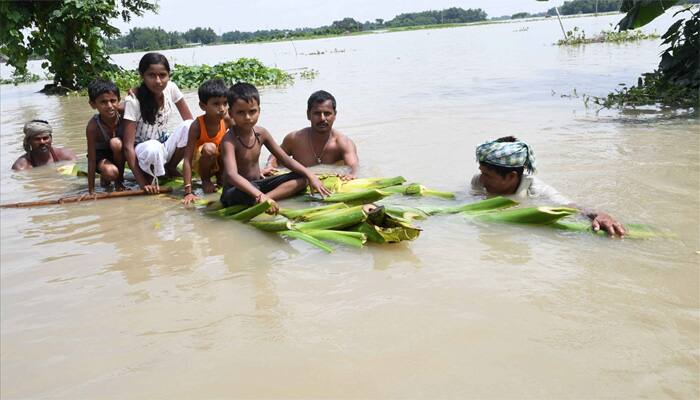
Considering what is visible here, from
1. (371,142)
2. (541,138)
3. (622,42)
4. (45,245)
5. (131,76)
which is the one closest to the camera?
(45,245)

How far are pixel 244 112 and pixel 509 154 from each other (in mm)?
1674

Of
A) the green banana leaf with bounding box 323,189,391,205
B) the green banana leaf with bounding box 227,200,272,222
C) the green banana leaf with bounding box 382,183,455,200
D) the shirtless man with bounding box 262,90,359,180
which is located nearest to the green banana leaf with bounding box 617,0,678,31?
the shirtless man with bounding box 262,90,359,180

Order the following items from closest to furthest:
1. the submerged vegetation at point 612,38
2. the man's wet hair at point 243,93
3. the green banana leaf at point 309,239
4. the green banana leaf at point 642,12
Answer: the green banana leaf at point 309,239 < the man's wet hair at point 243,93 < the green banana leaf at point 642,12 < the submerged vegetation at point 612,38

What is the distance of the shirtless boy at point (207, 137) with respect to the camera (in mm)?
4141

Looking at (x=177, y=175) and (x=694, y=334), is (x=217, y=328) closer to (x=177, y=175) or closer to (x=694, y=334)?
(x=694, y=334)

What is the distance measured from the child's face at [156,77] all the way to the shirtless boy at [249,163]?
0.91m

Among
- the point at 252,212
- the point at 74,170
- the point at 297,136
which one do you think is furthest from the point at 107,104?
the point at 252,212

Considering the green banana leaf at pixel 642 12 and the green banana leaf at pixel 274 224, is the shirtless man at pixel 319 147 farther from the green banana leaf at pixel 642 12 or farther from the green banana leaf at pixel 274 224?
the green banana leaf at pixel 642 12

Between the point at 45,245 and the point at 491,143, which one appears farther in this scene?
the point at 491,143

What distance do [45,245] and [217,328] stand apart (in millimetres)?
1732

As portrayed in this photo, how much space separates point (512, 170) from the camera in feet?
12.3

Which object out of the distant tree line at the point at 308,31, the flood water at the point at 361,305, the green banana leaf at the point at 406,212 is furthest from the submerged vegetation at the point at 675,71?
the distant tree line at the point at 308,31

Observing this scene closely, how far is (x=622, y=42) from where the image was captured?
19141 mm

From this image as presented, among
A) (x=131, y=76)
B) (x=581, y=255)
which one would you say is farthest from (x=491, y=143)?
(x=131, y=76)
